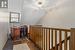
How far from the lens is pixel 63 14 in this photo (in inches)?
207

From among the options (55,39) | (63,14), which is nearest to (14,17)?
(63,14)

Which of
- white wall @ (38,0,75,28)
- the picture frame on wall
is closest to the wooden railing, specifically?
white wall @ (38,0,75,28)

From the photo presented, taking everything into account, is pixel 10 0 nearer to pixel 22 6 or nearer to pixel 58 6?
pixel 22 6

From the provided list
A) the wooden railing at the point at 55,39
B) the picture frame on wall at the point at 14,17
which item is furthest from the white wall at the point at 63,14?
the picture frame on wall at the point at 14,17

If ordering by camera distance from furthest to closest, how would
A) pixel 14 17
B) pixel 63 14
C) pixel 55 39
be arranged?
pixel 14 17, pixel 63 14, pixel 55 39

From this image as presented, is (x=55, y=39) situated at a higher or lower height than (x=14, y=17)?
lower

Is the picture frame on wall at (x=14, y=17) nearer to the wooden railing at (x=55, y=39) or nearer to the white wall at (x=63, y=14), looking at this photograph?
the white wall at (x=63, y=14)

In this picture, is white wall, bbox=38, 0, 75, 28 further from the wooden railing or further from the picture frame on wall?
the picture frame on wall

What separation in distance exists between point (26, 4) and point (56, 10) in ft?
6.95

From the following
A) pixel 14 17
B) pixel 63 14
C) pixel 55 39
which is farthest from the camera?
pixel 14 17

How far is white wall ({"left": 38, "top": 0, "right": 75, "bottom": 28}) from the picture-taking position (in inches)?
186

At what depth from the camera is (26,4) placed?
7.01 m

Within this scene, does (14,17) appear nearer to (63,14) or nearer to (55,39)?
(63,14)

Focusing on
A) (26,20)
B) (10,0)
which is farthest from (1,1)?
(26,20)
